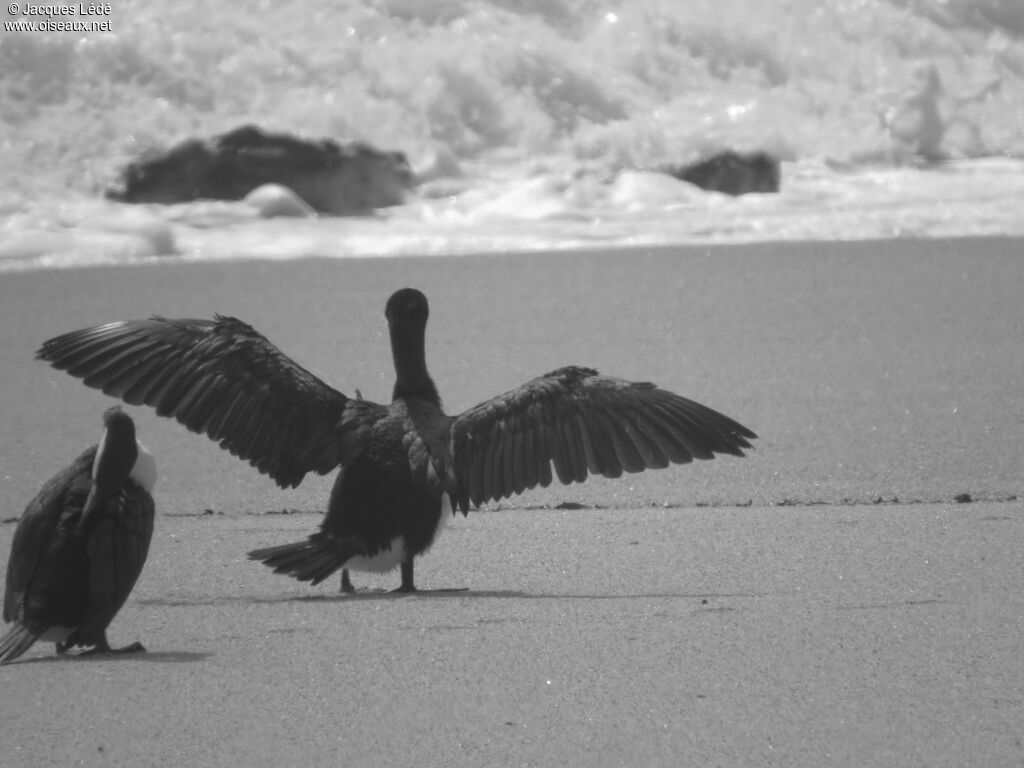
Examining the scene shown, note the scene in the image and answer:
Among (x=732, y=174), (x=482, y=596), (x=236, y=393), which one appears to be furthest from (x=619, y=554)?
(x=732, y=174)

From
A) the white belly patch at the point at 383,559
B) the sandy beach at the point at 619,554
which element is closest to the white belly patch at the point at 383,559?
the white belly patch at the point at 383,559

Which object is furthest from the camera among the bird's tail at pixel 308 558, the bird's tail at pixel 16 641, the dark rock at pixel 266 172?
the dark rock at pixel 266 172

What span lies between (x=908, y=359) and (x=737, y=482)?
1641 mm

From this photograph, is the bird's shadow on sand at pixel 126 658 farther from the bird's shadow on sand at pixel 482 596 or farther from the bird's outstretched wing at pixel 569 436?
the bird's outstretched wing at pixel 569 436

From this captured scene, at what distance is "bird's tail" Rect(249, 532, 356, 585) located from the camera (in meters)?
4.23

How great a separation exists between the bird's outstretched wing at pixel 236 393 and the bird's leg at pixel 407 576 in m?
0.35

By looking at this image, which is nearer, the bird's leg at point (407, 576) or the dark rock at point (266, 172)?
the bird's leg at point (407, 576)

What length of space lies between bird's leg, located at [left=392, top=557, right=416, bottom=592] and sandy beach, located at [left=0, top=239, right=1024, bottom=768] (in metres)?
0.12

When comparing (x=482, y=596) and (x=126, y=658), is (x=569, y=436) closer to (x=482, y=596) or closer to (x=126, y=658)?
(x=482, y=596)

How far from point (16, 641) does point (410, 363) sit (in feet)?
5.14

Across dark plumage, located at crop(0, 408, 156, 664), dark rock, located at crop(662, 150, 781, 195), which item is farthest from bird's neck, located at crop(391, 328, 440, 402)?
dark rock, located at crop(662, 150, 781, 195)

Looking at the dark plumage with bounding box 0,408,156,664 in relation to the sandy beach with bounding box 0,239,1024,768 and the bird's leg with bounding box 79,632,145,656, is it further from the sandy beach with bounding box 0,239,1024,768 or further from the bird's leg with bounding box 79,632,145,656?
the sandy beach with bounding box 0,239,1024,768

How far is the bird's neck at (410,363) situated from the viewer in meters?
4.80

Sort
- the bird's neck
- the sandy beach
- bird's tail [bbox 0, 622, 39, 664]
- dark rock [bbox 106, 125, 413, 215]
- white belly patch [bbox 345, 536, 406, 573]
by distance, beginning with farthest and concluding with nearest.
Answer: dark rock [bbox 106, 125, 413, 215], the bird's neck, white belly patch [bbox 345, 536, 406, 573], bird's tail [bbox 0, 622, 39, 664], the sandy beach
